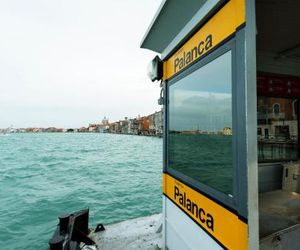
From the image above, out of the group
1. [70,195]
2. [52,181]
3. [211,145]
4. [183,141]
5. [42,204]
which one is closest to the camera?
[211,145]

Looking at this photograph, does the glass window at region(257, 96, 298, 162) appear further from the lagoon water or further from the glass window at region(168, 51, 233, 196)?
the lagoon water

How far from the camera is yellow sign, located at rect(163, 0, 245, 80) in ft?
5.03

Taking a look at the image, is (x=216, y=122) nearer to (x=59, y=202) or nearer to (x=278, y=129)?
(x=278, y=129)

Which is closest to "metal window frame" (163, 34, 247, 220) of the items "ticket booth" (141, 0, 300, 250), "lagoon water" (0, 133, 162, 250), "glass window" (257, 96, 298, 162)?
"ticket booth" (141, 0, 300, 250)

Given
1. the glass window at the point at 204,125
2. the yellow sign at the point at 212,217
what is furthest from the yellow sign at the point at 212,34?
the yellow sign at the point at 212,217

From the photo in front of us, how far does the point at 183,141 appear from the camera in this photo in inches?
101

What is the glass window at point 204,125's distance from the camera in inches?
67.7

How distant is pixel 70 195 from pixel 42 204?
5.44 ft

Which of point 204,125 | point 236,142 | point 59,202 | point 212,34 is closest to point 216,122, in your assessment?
point 204,125

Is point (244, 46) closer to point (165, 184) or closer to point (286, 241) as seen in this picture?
point (286, 241)

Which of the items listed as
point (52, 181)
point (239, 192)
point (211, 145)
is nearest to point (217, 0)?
point (211, 145)

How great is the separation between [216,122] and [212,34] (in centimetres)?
72

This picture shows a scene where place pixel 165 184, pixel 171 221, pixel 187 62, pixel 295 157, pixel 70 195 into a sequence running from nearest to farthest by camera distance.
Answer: pixel 187 62
pixel 171 221
pixel 165 184
pixel 295 157
pixel 70 195

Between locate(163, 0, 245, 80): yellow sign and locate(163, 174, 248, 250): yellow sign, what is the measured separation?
128cm
